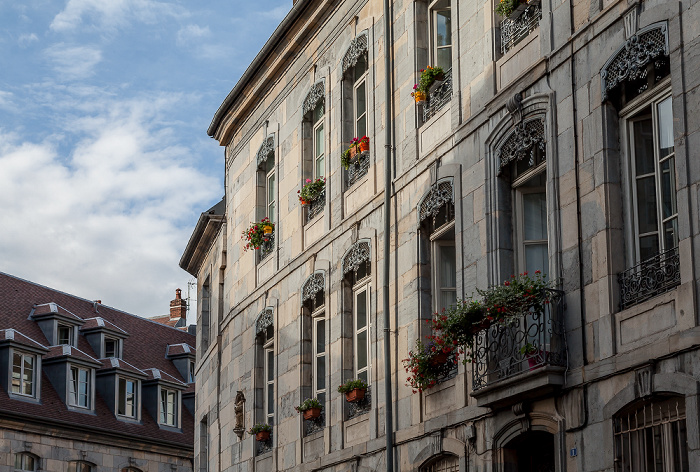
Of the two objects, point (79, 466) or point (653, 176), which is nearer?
point (653, 176)

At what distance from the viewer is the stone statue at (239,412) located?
2333 cm

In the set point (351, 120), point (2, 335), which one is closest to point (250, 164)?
point (351, 120)

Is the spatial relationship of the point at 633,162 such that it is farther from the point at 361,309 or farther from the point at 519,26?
the point at 361,309

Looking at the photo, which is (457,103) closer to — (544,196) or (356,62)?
(544,196)

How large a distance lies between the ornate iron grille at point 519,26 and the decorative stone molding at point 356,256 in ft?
14.8

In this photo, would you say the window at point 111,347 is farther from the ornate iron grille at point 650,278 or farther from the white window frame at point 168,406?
the ornate iron grille at point 650,278

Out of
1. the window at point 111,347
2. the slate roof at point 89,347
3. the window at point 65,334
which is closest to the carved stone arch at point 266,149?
the slate roof at point 89,347

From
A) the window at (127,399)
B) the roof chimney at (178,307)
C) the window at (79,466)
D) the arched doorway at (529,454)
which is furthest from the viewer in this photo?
the roof chimney at (178,307)

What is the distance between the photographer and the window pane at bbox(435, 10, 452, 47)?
17.2 metres

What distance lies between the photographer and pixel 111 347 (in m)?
43.9

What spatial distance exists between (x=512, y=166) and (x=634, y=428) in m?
4.07

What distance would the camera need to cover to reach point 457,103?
1594 centimetres

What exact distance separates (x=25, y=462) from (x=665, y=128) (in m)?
28.9

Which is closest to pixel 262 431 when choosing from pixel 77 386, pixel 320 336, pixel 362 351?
pixel 320 336
